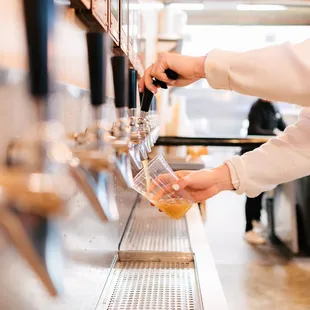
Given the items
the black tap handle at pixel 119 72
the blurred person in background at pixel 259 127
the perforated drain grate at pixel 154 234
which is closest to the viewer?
the black tap handle at pixel 119 72

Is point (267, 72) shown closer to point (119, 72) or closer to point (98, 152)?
point (119, 72)

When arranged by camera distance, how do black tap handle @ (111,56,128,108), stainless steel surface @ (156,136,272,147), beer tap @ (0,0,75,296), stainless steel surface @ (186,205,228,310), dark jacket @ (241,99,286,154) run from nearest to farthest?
beer tap @ (0,0,75,296) → black tap handle @ (111,56,128,108) → stainless steel surface @ (186,205,228,310) → stainless steel surface @ (156,136,272,147) → dark jacket @ (241,99,286,154)

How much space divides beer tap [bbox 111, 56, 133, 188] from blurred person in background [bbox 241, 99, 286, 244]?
3.68 meters

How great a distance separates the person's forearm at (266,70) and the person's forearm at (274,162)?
1.24 ft

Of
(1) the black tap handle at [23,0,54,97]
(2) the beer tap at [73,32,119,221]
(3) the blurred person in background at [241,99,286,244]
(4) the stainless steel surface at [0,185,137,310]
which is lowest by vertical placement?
(3) the blurred person in background at [241,99,286,244]

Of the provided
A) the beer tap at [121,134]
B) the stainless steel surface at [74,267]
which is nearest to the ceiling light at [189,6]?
the stainless steel surface at [74,267]

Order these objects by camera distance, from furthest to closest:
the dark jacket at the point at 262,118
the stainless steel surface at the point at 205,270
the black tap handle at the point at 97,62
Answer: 1. the dark jacket at the point at 262,118
2. the stainless steel surface at the point at 205,270
3. the black tap handle at the point at 97,62

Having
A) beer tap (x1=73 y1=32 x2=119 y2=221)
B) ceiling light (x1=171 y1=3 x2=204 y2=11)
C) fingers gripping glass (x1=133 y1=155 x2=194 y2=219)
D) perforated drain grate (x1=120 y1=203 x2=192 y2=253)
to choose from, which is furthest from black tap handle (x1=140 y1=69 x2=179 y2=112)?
ceiling light (x1=171 y1=3 x2=204 y2=11)

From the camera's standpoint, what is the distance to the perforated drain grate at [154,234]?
1637 mm

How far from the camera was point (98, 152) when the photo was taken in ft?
1.57

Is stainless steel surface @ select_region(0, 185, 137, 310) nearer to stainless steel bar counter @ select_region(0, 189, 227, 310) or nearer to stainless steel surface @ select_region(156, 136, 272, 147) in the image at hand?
stainless steel bar counter @ select_region(0, 189, 227, 310)

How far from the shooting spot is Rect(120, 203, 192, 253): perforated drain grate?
1.64 metres

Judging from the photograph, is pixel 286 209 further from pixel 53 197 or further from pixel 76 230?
pixel 53 197

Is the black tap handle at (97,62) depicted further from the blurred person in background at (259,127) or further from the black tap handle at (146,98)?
the blurred person in background at (259,127)
